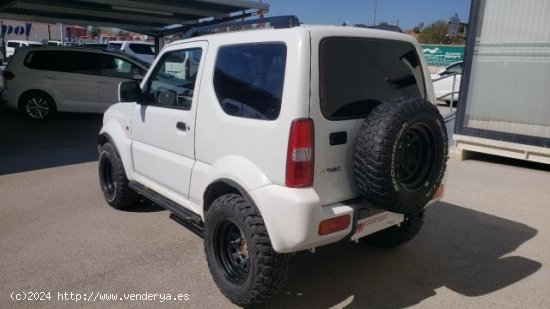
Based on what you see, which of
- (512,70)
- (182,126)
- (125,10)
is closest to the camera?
(182,126)

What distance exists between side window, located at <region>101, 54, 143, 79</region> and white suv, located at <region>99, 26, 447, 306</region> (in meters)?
8.14

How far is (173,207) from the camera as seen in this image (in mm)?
3730

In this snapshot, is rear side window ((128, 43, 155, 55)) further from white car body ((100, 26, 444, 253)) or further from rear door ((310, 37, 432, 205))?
rear door ((310, 37, 432, 205))

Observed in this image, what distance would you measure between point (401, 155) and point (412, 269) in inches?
50.4

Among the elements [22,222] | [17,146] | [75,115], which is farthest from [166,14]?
[22,222]

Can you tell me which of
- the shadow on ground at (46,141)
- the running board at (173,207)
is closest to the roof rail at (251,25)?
the running board at (173,207)

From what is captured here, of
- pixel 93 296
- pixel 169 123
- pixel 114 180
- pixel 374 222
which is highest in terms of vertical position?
pixel 169 123

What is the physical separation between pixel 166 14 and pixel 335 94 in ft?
41.3

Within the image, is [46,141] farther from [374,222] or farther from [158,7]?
[374,222]

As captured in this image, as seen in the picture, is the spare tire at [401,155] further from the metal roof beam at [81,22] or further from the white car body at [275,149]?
the metal roof beam at [81,22]

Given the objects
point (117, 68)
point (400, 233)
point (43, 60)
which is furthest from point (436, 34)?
point (400, 233)

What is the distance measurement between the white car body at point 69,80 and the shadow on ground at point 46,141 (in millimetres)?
515

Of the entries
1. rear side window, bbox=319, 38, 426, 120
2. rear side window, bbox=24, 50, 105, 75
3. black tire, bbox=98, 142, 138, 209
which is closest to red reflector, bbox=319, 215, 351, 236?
rear side window, bbox=319, 38, 426, 120

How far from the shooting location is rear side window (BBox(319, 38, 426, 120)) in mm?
2699
